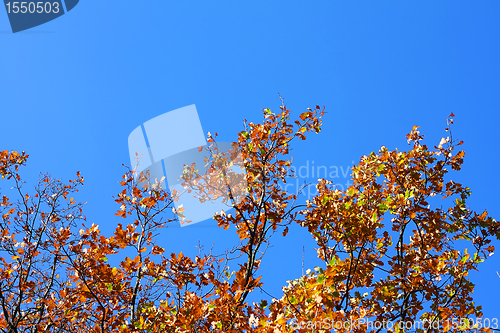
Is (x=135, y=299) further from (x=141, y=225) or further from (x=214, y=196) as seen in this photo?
(x=214, y=196)

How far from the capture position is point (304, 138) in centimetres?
456

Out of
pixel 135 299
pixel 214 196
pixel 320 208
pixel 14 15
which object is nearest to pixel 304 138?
pixel 320 208

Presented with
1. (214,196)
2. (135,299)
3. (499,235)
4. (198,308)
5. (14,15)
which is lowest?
(198,308)

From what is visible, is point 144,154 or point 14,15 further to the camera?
point 14,15

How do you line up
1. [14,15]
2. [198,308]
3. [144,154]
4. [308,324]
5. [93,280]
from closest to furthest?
[308,324] < [198,308] < [93,280] < [144,154] < [14,15]

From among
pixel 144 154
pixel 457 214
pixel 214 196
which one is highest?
pixel 144 154

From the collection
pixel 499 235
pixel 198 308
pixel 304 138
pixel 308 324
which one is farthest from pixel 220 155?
pixel 499 235

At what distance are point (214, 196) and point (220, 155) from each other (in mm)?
635

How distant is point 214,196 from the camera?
454 centimetres

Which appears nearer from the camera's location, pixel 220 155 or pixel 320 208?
pixel 320 208

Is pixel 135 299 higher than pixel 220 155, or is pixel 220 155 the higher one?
pixel 220 155

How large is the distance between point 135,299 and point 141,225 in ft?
3.39

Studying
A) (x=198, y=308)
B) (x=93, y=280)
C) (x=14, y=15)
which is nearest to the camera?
(x=198, y=308)

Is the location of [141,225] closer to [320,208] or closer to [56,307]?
[56,307]
